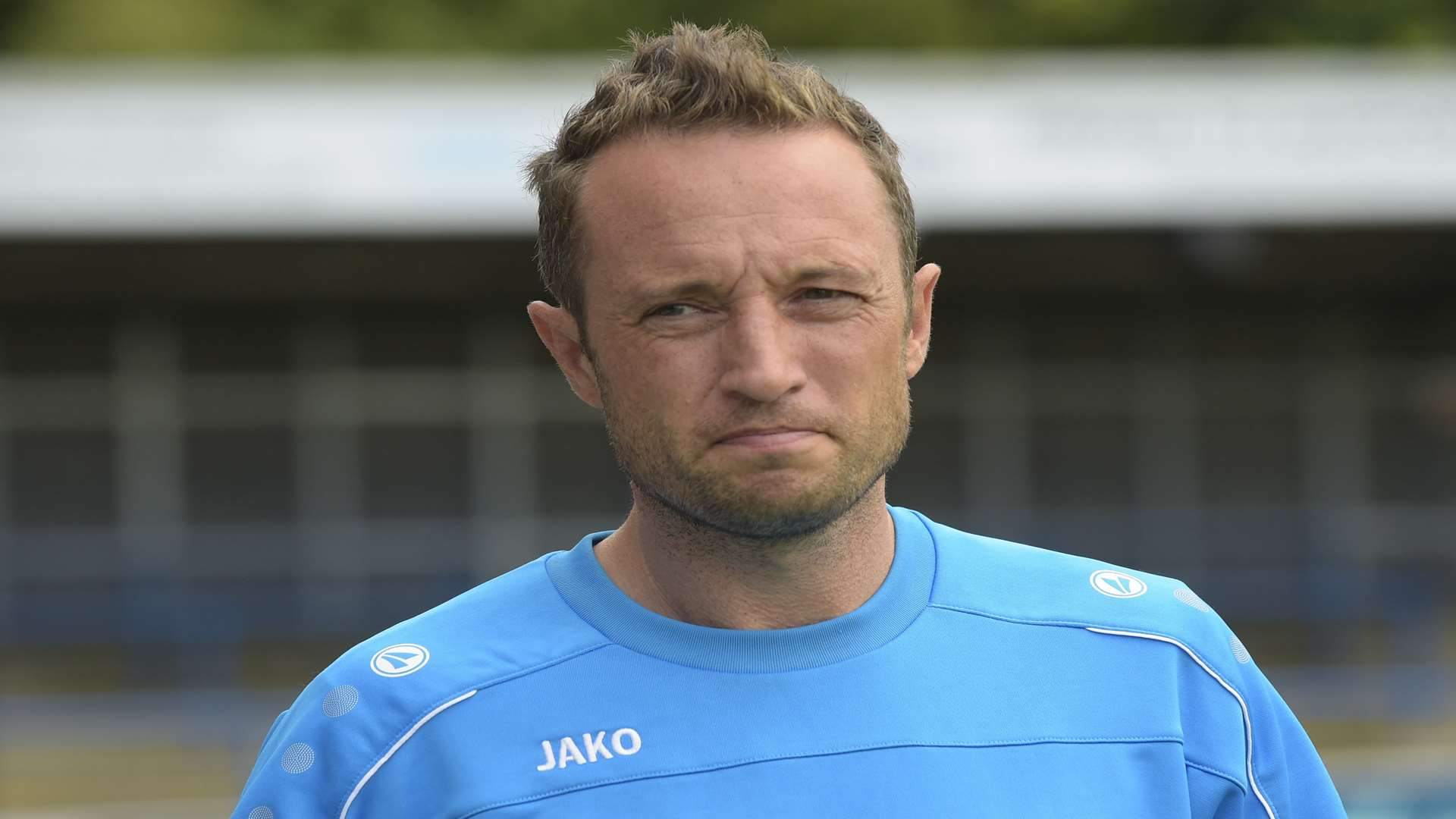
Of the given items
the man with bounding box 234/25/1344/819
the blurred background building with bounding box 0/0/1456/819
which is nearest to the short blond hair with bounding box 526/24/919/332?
the man with bounding box 234/25/1344/819

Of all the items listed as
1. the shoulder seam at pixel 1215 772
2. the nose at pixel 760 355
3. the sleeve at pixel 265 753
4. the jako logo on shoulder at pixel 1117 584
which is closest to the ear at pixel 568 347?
the nose at pixel 760 355

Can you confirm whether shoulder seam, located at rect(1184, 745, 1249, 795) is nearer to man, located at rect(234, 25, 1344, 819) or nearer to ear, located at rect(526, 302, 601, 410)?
man, located at rect(234, 25, 1344, 819)

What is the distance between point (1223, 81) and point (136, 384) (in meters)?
9.62

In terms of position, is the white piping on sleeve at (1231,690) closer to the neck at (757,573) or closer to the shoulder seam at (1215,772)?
the shoulder seam at (1215,772)

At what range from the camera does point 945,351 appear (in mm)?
16328

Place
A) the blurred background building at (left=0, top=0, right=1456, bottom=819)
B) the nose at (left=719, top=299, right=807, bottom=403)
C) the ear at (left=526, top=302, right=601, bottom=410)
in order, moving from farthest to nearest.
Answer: the blurred background building at (left=0, top=0, right=1456, bottom=819) < the ear at (left=526, top=302, right=601, bottom=410) < the nose at (left=719, top=299, right=807, bottom=403)

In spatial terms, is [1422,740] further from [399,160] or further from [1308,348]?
[399,160]

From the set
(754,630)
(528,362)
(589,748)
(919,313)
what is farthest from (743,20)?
(589,748)

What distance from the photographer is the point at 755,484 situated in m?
1.96

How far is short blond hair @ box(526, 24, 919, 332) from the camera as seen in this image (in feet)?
6.59

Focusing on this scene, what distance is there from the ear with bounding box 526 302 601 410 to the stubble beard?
3.7 inches

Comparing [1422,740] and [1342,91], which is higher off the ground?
[1342,91]

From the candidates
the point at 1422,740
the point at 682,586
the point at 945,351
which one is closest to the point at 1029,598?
the point at 682,586

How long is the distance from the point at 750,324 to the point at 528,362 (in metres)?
14.2
